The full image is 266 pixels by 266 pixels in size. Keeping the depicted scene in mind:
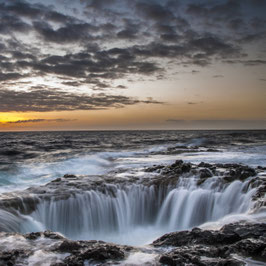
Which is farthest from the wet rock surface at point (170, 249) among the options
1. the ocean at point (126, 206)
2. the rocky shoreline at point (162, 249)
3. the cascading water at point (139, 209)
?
the cascading water at point (139, 209)

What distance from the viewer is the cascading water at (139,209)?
7246 mm

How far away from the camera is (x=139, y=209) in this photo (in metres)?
8.39

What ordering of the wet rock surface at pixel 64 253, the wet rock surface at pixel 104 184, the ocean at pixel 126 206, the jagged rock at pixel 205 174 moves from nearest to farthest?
the wet rock surface at pixel 64 253 < the ocean at pixel 126 206 < the wet rock surface at pixel 104 184 < the jagged rock at pixel 205 174

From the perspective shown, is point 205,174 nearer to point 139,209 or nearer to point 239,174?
point 239,174

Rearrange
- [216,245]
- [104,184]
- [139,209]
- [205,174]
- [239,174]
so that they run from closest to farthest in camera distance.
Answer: [216,245] < [139,209] < [104,184] < [239,174] < [205,174]

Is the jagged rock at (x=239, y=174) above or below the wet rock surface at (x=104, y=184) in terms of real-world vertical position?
above

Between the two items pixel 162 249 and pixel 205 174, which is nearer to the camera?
pixel 162 249

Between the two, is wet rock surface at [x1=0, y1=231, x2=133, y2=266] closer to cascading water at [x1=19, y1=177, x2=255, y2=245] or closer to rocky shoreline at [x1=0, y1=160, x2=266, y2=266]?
rocky shoreline at [x1=0, y1=160, x2=266, y2=266]

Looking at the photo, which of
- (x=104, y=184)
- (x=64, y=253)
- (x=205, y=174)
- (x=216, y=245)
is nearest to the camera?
(x=64, y=253)

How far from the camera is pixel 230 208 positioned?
25.4 feet

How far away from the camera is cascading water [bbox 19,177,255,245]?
7.25m

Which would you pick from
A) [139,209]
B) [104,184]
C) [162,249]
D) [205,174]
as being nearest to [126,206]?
[139,209]

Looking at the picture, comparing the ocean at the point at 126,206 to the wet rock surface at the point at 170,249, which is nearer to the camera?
the wet rock surface at the point at 170,249

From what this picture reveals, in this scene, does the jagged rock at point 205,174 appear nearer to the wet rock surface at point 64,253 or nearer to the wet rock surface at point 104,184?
the wet rock surface at point 104,184
